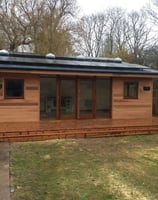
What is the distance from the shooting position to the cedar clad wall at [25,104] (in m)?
9.52

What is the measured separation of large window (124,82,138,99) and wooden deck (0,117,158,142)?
192 cm

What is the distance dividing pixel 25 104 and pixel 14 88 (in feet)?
2.15

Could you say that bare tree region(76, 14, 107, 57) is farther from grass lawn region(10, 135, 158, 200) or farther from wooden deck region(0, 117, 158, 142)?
grass lawn region(10, 135, 158, 200)

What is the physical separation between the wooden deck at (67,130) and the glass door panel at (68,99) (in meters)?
1.15

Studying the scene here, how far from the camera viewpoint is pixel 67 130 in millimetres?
8375

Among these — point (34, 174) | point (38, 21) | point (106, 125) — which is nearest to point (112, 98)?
point (106, 125)

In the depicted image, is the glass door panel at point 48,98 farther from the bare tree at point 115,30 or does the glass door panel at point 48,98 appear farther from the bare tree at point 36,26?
the bare tree at point 115,30

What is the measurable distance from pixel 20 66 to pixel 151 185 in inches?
251

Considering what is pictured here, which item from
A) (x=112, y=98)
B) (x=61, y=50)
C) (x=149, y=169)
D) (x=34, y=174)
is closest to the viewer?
(x=34, y=174)

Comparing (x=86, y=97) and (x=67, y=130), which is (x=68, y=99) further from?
(x=67, y=130)

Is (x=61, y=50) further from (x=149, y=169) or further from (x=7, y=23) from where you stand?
(x=149, y=169)

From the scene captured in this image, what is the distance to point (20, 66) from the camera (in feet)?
31.2

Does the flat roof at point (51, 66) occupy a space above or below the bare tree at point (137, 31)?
below


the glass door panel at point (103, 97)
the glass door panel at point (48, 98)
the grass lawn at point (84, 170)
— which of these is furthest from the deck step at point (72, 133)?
the glass door panel at point (48, 98)
